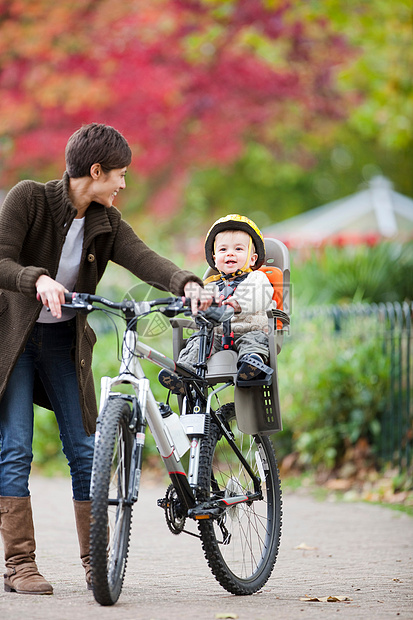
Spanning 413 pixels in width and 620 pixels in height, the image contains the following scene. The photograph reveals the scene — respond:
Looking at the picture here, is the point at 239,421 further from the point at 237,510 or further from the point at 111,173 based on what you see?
the point at 111,173

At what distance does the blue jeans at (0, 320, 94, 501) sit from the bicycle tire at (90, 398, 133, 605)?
449 mm

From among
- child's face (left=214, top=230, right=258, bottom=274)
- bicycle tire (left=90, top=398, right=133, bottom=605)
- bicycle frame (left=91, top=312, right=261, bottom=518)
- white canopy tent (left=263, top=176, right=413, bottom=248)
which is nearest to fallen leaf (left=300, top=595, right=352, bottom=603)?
bicycle frame (left=91, top=312, right=261, bottom=518)

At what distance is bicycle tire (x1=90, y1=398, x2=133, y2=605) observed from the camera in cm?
322

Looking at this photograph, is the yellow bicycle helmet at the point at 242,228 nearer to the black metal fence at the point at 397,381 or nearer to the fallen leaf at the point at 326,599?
the fallen leaf at the point at 326,599

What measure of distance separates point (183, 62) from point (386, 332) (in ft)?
30.3

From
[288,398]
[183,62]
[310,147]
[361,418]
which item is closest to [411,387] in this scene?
[361,418]

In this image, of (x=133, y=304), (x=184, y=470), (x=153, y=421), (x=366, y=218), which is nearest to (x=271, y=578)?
(x=184, y=470)

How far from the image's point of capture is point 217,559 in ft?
12.4

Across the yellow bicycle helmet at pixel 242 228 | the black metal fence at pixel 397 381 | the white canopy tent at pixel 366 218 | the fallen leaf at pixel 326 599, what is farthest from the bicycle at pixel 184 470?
the white canopy tent at pixel 366 218

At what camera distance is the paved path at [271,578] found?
11.6ft

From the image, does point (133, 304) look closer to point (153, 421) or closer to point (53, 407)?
point (153, 421)

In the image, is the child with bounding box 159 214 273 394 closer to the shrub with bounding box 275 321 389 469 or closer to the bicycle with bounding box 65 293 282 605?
the bicycle with bounding box 65 293 282 605

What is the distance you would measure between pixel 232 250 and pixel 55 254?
32.0 inches

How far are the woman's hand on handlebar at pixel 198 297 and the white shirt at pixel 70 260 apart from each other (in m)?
0.53
